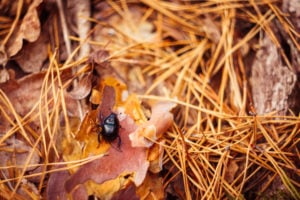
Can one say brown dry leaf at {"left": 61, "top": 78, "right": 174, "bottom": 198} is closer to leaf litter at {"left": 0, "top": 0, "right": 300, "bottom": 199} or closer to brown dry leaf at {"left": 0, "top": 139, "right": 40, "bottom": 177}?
leaf litter at {"left": 0, "top": 0, "right": 300, "bottom": 199}

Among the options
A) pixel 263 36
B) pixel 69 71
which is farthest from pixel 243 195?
pixel 69 71

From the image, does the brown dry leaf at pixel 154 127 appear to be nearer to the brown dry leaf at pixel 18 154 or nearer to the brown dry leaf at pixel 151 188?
the brown dry leaf at pixel 151 188

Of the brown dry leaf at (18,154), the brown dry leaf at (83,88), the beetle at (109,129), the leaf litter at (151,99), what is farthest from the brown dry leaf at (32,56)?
the beetle at (109,129)

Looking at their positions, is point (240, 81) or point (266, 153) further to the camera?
point (240, 81)

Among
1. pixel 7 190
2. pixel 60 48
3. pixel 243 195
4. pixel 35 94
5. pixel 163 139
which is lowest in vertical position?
pixel 243 195

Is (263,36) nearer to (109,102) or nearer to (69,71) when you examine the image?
(109,102)

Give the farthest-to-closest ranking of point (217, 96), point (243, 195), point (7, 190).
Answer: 1. point (217, 96)
2. point (243, 195)
3. point (7, 190)

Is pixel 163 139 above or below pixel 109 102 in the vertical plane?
below
